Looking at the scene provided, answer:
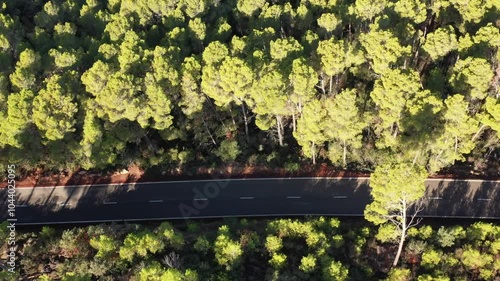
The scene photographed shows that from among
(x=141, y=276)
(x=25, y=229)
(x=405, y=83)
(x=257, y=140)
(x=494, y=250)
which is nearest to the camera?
(x=141, y=276)

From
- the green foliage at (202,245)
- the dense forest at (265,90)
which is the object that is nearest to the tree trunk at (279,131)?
the dense forest at (265,90)

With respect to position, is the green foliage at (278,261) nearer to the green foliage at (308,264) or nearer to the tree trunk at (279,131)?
the green foliage at (308,264)

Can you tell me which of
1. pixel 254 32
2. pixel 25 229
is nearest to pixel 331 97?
pixel 254 32

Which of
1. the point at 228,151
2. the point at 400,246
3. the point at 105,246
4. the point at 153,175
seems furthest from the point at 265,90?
the point at 105,246

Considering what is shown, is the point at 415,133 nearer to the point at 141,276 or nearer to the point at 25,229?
the point at 141,276

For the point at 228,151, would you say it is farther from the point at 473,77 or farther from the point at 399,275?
the point at 473,77

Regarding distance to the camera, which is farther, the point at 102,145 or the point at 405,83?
the point at 102,145
